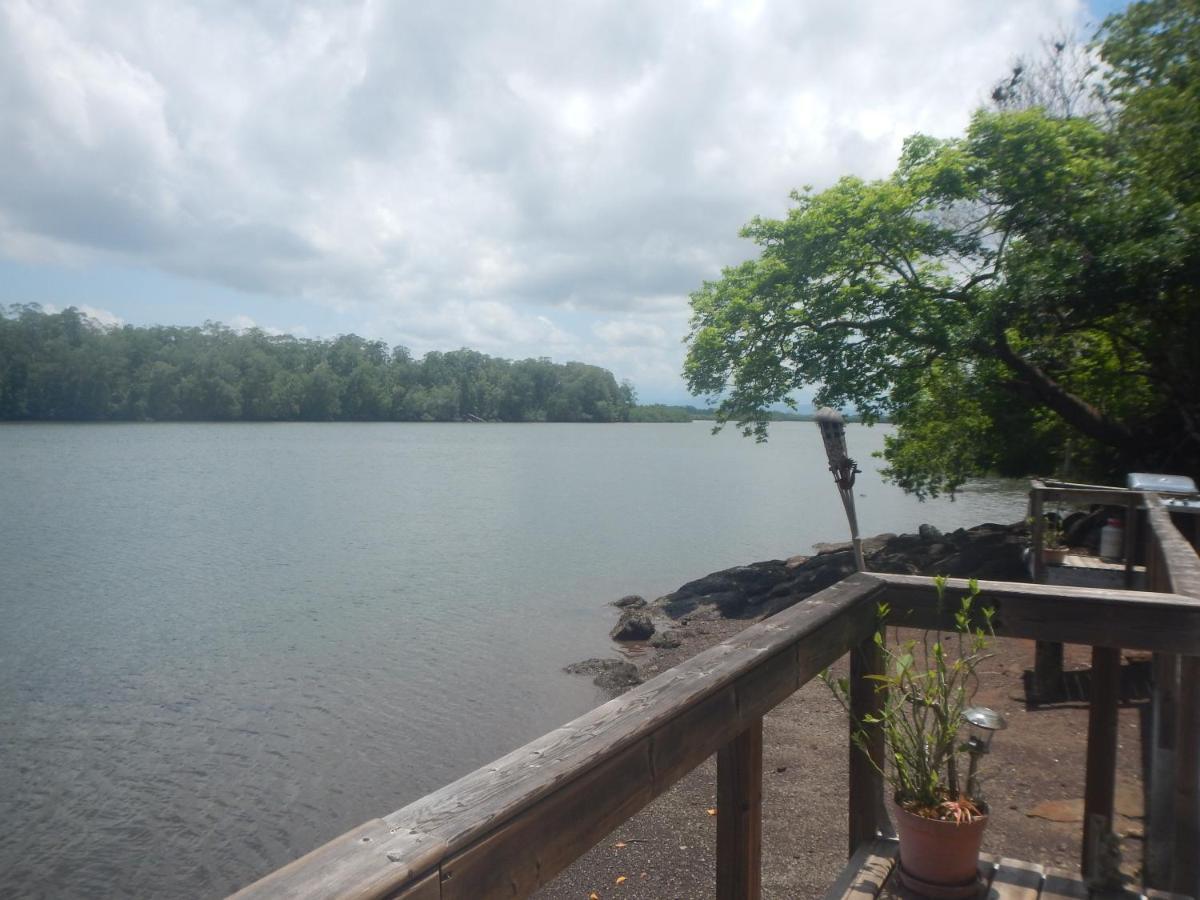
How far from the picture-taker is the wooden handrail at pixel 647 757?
136 cm

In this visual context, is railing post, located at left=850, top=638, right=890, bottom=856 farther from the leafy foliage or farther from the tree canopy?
the tree canopy

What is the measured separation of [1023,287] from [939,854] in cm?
1539

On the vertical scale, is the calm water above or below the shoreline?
below

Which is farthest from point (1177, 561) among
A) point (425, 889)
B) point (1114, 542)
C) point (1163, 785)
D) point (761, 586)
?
point (761, 586)

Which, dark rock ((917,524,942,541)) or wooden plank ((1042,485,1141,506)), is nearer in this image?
wooden plank ((1042,485,1141,506))

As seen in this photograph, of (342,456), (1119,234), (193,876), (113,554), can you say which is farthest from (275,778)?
(342,456)

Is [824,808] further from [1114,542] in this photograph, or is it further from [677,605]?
[677,605]

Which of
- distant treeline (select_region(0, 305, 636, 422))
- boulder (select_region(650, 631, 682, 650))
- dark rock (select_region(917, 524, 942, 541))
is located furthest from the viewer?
distant treeline (select_region(0, 305, 636, 422))

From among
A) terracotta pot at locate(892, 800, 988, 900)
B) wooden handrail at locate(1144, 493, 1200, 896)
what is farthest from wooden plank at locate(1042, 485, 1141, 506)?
terracotta pot at locate(892, 800, 988, 900)

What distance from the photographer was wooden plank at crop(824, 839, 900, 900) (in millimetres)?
3250

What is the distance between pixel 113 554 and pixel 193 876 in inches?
871

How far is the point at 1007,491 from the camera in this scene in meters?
54.4

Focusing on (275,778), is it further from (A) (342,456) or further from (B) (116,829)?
(A) (342,456)

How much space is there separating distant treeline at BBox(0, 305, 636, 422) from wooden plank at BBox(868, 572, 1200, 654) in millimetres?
93329
